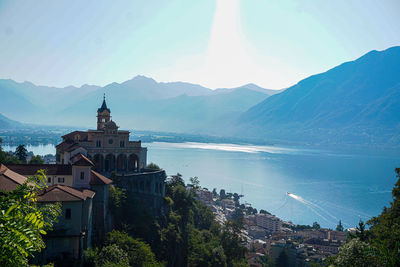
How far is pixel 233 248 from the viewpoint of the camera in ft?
121

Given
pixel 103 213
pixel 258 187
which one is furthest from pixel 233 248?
pixel 258 187

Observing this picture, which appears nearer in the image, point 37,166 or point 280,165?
point 37,166

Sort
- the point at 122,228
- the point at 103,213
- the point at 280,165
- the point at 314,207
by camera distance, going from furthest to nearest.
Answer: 1. the point at 280,165
2. the point at 314,207
3. the point at 122,228
4. the point at 103,213

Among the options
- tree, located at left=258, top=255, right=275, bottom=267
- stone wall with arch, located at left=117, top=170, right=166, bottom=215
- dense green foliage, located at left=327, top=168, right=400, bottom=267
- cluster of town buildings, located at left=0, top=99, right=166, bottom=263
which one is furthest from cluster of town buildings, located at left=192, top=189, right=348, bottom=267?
dense green foliage, located at left=327, top=168, right=400, bottom=267

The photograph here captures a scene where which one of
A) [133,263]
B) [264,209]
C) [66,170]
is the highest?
[66,170]

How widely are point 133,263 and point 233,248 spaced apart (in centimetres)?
1856

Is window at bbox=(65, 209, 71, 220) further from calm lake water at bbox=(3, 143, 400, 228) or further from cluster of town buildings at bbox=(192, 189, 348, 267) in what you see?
calm lake water at bbox=(3, 143, 400, 228)

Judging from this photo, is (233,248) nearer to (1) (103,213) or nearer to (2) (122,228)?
(2) (122,228)

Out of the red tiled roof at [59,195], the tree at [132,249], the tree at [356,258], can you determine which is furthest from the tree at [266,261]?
the red tiled roof at [59,195]

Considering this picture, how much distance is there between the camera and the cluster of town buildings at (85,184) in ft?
57.8

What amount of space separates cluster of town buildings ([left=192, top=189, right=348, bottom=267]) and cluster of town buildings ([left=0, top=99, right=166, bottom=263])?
21840 mm

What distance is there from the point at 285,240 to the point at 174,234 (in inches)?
1186

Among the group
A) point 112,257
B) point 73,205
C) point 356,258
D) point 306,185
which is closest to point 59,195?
point 73,205

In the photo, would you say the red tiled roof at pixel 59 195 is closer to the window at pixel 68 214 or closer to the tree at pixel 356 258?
the window at pixel 68 214
